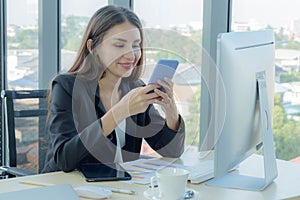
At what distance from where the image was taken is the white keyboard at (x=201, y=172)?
5.38ft

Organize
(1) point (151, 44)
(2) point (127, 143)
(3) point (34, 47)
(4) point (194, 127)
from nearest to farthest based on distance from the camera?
1. (1) point (151, 44)
2. (4) point (194, 127)
3. (2) point (127, 143)
4. (3) point (34, 47)

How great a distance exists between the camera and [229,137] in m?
1.50

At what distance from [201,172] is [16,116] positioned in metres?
0.93

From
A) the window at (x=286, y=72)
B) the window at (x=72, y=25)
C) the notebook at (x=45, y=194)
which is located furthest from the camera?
the window at (x=72, y=25)

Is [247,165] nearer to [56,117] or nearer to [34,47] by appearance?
[56,117]

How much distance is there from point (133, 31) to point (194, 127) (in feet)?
1.25

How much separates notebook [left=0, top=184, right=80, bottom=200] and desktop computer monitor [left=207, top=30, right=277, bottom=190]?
1.33 ft

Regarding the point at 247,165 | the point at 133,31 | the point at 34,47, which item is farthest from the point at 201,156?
the point at 34,47

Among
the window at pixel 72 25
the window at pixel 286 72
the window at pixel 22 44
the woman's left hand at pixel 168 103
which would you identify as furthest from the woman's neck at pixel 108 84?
the window at pixel 22 44

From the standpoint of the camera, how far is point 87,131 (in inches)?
67.4

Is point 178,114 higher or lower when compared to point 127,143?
higher

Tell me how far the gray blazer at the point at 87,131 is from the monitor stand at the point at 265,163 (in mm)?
270

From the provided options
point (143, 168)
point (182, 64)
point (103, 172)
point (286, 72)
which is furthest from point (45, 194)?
point (286, 72)

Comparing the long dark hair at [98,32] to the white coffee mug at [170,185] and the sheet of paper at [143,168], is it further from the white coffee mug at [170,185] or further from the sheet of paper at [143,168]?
the white coffee mug at [170,185]
